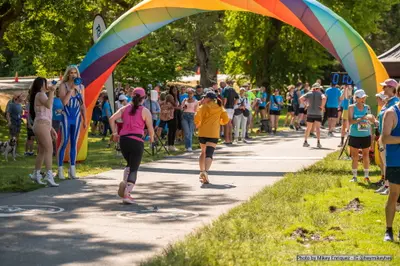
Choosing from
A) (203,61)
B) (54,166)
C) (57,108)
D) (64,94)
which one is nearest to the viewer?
(64,94)

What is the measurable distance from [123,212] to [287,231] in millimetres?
2790

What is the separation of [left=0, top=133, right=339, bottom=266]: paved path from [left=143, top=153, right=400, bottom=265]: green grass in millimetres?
449

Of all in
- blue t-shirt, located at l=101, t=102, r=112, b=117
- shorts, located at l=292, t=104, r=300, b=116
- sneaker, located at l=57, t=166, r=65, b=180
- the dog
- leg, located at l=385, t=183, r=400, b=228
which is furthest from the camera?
shorts, located at l=292, t=104, r=300, b=116

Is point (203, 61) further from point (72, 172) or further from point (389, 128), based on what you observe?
point (389, 128)

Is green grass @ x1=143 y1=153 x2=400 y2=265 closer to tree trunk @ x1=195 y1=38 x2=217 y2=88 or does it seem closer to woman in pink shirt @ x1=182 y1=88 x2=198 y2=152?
woman in pink shirt @ x1=182 y1=88 x2=198 y2=152

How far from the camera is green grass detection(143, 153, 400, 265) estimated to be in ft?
27.3

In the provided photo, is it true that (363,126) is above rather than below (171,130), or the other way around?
above

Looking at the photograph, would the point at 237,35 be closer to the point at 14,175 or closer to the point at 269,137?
the point at 269,137

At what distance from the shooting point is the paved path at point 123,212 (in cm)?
881

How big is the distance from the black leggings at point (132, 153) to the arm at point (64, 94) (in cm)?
283

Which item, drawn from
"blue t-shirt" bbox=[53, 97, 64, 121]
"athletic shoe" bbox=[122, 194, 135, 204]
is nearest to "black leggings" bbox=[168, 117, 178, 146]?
"blue t-shirt" bbox=[53, 97, 64, 121]

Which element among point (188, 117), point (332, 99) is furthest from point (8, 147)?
point (332, 99)

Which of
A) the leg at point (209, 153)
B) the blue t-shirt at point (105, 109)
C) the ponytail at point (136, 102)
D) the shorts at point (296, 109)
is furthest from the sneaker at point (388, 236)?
the shorts at point (296, 109)

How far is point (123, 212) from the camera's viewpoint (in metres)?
11.8
